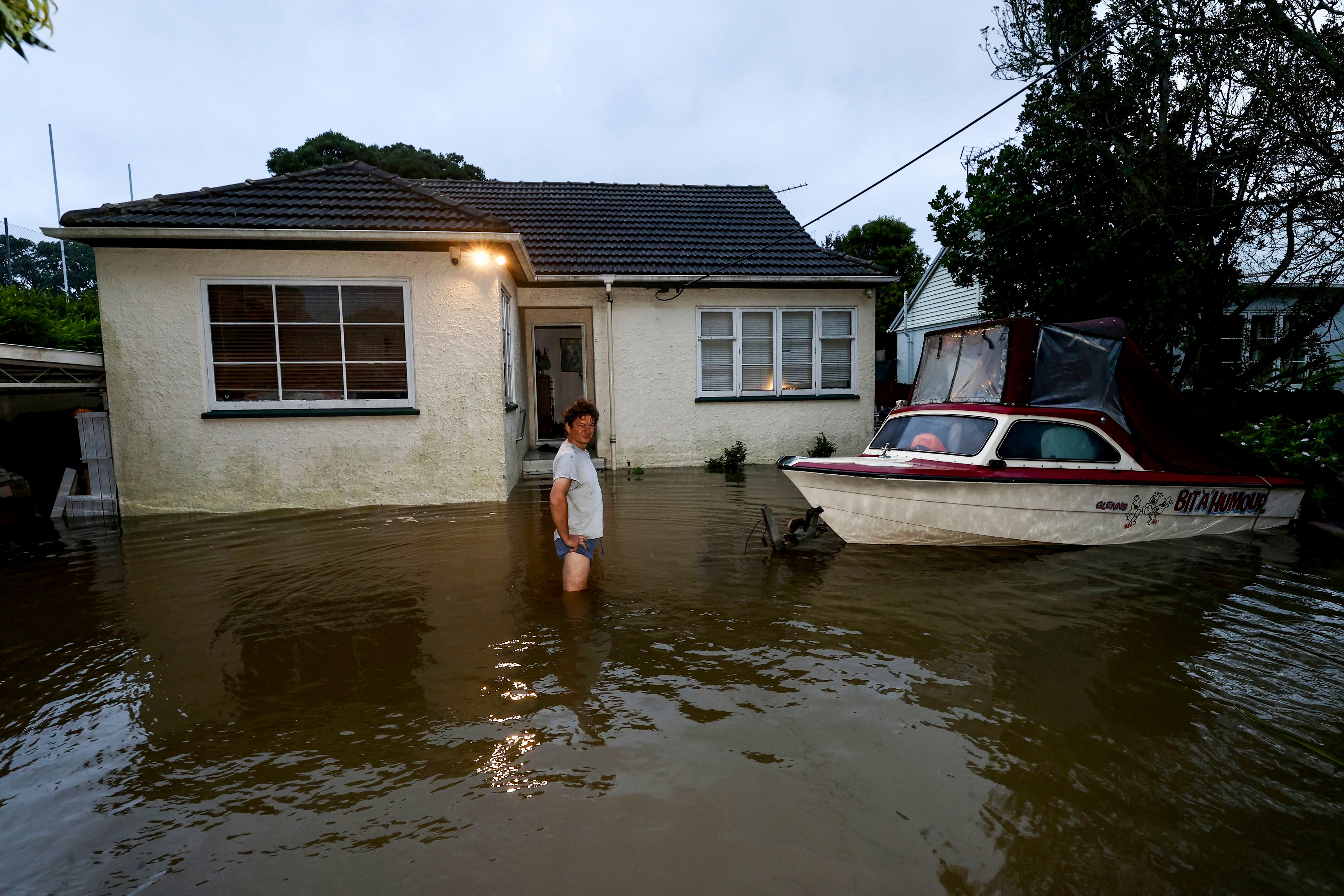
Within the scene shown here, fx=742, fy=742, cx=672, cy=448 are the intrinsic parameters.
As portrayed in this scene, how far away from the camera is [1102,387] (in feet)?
25.4

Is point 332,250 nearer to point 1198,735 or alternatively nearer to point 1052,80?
point 1198,735

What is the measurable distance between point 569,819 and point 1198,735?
319cm

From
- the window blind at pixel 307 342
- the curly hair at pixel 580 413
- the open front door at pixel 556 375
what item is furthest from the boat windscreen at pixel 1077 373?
the open front door at pixel 556 375

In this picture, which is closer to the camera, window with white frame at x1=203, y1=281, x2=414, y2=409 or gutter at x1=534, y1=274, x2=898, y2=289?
window with white frame at x1=203, y1=281, x2=414, y2=409

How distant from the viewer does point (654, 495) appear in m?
10.7

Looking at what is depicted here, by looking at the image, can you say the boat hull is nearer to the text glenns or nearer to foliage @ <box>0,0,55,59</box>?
the text glenns

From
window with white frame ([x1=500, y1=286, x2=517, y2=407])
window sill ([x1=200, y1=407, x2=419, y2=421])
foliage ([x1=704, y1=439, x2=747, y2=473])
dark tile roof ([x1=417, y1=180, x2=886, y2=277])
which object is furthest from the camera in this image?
dark tile roof ([x1=417, y1=180, x2=886, y2=277])

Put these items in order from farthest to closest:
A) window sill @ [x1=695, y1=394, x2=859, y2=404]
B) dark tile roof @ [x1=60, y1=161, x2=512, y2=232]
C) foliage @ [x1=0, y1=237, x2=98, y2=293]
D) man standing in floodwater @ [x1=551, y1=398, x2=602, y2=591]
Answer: foliage @ [x1=0, y1=237, x2=98, y2=293] → window sill @ [x1=695, y1=394, x2=859, y2=404] → dark tile roof @ [x1=60, y1=161, x2=512, y2=232] → man standing in floodwater @ [x1=551, y1=398, x2=602, y2=591]

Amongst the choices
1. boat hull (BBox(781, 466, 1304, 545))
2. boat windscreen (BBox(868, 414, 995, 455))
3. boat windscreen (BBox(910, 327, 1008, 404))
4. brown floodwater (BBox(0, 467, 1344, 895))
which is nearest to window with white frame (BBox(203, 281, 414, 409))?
brown floodwater (BBox(0, 467, 1344, 895))

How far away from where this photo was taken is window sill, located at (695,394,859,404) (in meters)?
13.5

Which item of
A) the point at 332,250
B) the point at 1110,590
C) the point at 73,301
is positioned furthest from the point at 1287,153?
the point at 73,301

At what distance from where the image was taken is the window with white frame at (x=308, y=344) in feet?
31.3

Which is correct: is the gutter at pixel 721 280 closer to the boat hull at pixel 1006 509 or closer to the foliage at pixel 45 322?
the boat hull at pixel 1006 509

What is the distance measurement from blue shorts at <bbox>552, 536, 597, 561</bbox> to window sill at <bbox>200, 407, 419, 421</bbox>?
189 inches
